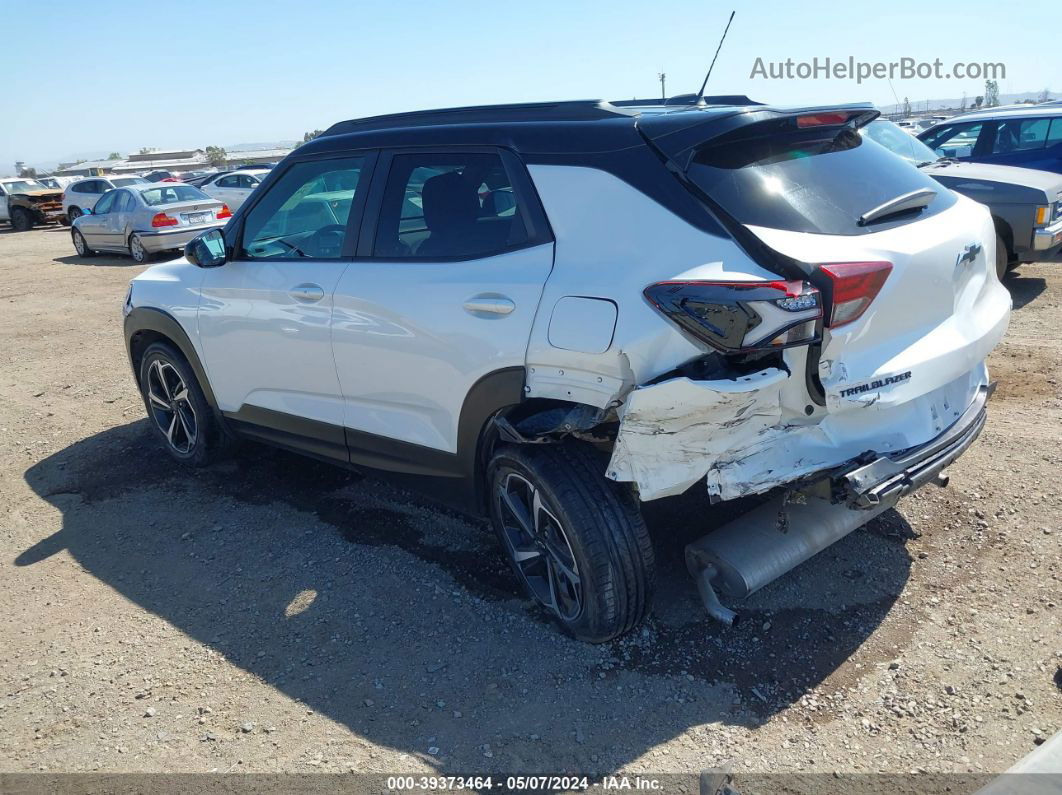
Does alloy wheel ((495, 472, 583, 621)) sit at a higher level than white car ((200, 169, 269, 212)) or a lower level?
higher

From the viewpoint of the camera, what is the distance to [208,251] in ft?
14.5

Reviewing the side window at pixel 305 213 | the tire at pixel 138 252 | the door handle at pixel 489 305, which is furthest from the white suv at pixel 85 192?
the door handle at pixel 489 305

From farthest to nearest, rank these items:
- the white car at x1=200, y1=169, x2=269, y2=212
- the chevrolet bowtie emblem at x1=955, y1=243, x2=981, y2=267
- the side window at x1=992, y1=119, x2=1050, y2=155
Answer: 1. the white car at x1=200, y1=169, x2=269, y2=212
2. the side window at x1=992, y1=119, x2=1050, y2=155
3. the chevrolet bowtie emblem at x1=955, y1=243, x2=981, y2=267

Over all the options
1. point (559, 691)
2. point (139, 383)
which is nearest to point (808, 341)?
point (559, 691)

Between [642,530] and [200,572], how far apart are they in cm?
230

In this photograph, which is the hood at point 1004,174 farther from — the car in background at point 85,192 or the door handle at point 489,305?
the car in background at point 85,192

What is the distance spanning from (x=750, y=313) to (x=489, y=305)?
3.36ft

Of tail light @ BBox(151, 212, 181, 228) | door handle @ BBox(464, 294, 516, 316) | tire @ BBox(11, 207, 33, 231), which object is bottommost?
tire @ BBox(11, 207, 33, 231)

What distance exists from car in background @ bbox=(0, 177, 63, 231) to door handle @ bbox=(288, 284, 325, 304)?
87.1 feet

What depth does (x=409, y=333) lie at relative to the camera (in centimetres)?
355

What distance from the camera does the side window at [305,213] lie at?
4.02 metres

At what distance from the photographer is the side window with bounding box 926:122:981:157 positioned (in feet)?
32.6

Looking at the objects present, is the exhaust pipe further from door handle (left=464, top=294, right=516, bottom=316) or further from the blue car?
the blue car

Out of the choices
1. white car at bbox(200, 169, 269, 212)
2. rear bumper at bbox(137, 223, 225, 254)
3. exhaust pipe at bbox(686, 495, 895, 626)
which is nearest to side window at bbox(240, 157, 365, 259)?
exhaust pipe at bbox(686, 495, 895, 626)
